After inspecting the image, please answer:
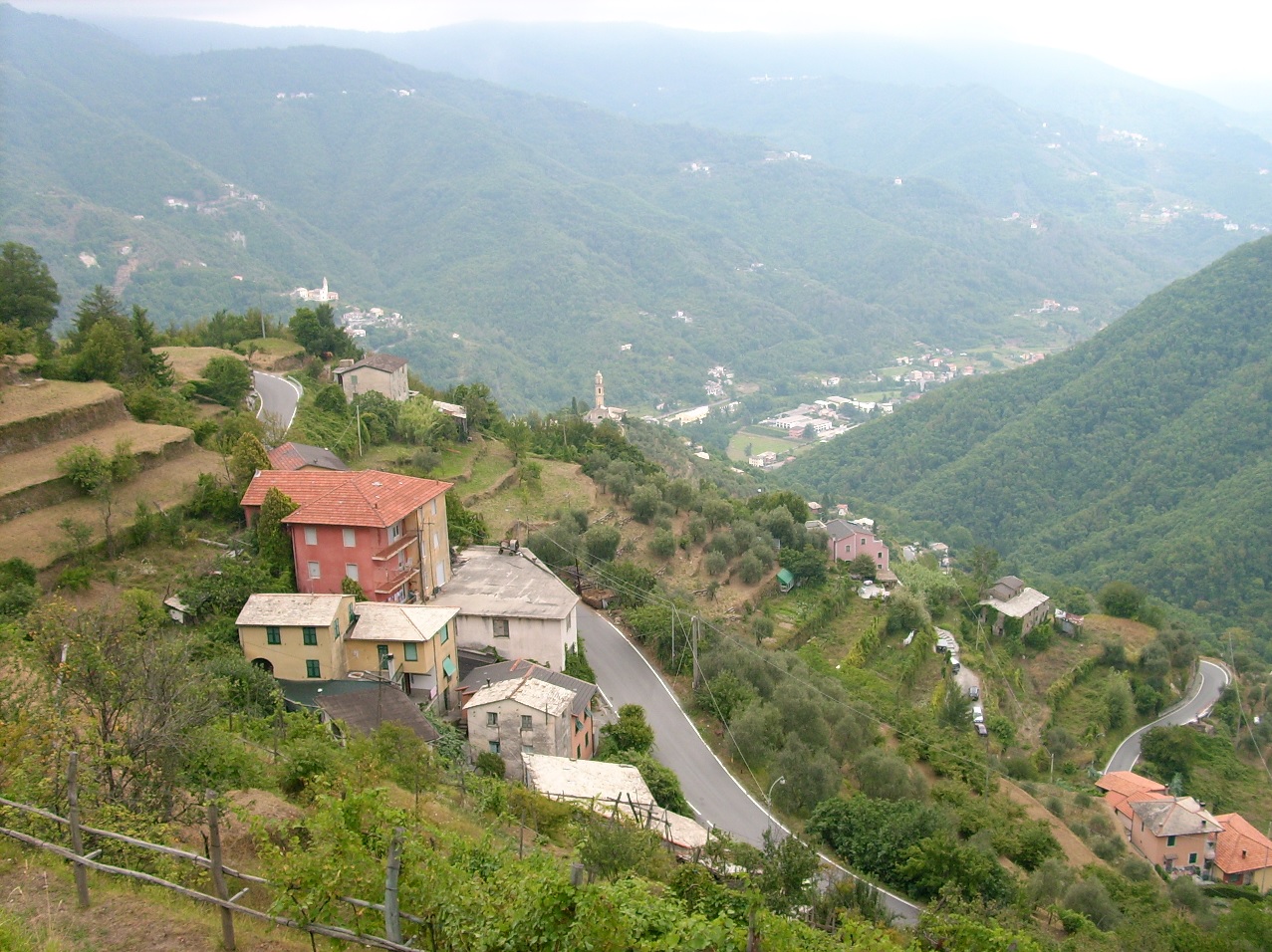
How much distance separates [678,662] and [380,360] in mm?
22125

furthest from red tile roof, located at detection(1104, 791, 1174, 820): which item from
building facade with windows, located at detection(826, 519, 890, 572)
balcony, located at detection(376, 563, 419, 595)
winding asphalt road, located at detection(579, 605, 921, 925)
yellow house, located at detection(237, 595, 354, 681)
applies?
yellow house, located at detection(237, 595, 354, 681)

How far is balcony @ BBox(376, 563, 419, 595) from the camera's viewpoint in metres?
24.3

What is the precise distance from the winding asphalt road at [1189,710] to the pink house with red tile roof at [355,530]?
2951cm

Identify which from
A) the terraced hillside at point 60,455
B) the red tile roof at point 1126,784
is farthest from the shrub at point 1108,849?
the terraced hillside at point 60,455

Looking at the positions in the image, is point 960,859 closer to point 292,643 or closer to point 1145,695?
point 292,643

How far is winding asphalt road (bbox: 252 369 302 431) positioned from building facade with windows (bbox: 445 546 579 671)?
12069mm

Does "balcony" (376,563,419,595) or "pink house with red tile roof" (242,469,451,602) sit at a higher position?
"pink house with red tile roof" (242,469,451,602)

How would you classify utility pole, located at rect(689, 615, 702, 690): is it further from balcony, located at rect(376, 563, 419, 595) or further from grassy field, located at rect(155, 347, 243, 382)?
grassy field, located at rect(155, 347, 243, 382)

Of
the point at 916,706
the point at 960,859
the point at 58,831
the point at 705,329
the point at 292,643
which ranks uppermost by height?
the point at 58,831

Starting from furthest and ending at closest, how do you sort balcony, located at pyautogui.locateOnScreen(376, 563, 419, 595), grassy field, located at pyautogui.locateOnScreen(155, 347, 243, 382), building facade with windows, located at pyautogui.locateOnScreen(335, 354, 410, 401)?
building facade with windows, located at pyautogui.locateOnScreen(335, 354, 410, 401) < grassy field, located at pyautogui.locateOnScreen(155, 347, 243, 382) < balcony, located at pyautogui.locateOnScreen(376, 563, 419, 595)

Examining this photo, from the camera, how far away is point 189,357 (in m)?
39.1

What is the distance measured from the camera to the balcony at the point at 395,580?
79.9 feet

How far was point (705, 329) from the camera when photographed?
178 metres

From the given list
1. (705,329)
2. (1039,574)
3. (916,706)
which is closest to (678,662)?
(916,706)
